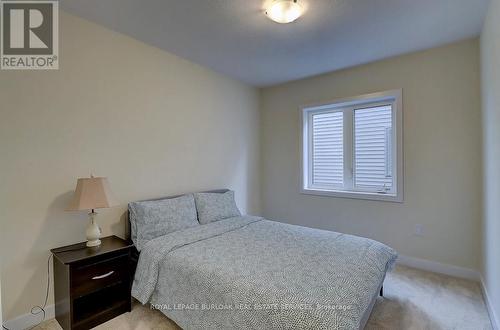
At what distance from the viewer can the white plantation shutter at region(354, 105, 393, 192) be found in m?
3.21

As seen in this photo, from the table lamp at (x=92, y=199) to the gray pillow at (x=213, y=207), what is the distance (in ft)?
3.13

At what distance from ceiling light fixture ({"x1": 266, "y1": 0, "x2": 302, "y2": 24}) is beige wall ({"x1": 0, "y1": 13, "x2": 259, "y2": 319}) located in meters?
1.42

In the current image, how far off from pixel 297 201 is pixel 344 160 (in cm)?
92

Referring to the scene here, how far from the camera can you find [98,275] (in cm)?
200

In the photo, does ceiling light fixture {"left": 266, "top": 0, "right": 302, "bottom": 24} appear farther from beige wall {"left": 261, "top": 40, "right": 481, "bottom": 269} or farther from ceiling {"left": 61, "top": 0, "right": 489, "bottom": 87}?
beige wall {"left": 261, "top": 40, "right": 481, "bottom": 269}

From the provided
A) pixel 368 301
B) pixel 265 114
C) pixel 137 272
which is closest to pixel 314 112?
pixel 265 114

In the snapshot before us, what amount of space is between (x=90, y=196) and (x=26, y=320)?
104 cm

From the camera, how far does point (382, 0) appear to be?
1998 mm

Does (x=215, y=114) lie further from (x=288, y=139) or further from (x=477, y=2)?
(x=477, y=2)

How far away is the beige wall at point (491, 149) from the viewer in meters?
1.85

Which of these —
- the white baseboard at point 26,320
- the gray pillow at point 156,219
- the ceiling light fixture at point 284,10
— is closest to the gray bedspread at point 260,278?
the gray pillow at point 156,219

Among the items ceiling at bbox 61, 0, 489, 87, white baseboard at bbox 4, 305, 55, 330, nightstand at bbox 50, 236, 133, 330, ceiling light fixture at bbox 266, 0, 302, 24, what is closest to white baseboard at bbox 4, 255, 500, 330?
white baseboard at bbox 4, 305, 55, 330

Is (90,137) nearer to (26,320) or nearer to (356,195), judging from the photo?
(26,320)

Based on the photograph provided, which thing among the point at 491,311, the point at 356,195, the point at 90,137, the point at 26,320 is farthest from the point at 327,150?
the point at 26,320
